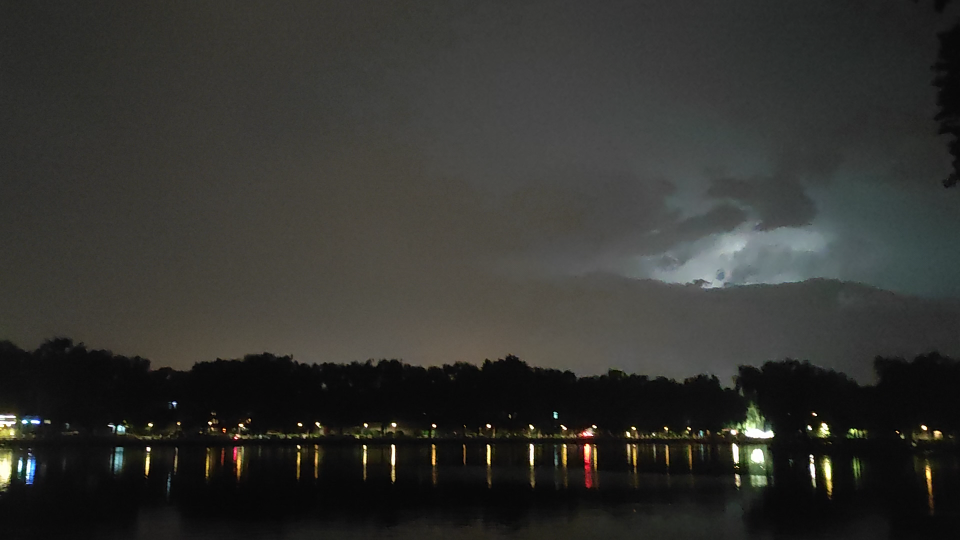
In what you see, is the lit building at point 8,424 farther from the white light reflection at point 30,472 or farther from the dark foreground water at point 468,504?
the dark foreground water at point 468,504

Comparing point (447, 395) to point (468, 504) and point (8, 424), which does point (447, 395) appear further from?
point (468, 504)

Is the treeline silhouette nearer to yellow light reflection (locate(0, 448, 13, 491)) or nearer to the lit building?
the lit building

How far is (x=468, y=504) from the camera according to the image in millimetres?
26516

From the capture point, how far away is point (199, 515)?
23.2m

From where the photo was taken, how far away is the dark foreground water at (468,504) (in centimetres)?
2033

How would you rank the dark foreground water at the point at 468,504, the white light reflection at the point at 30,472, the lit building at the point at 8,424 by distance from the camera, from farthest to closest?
the lit building at the point at 8,424
the white light reflection at the point at 30,472
the dark foreground water at the point at 468,504

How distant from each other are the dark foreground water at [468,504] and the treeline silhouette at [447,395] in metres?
64.0

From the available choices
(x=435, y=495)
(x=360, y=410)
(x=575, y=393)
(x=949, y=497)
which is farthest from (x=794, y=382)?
(x=435, y=495)

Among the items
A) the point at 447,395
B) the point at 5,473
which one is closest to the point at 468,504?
the point at 5,473

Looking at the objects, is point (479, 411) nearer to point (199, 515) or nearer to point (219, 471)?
Answer: point (219, 471)

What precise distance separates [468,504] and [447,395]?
369 feet

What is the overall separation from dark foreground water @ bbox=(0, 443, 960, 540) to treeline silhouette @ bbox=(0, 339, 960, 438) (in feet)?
210

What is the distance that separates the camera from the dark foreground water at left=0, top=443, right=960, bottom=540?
66.7 feet

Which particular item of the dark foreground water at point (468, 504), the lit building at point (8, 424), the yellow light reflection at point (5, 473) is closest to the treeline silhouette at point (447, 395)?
the lit building at point (8, 424)
